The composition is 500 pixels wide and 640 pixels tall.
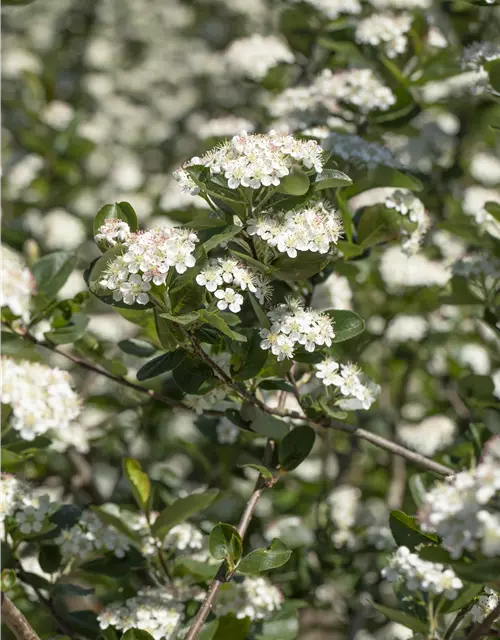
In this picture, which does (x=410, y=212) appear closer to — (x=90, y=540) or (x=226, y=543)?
(x=226, y=543)

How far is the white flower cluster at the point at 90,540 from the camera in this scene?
1410 millimetres

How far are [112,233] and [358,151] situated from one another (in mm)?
547

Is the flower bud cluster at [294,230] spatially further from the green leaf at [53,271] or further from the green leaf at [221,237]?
the green leaf at [53,271]

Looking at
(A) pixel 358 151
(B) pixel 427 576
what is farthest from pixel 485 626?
(A) pixel 358 151

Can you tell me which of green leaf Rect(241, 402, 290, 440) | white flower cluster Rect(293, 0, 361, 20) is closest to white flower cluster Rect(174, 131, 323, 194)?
green leaf Rect(241, 402, 290, 440)

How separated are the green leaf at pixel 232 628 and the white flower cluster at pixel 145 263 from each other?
520mm

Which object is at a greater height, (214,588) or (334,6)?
(334,6)

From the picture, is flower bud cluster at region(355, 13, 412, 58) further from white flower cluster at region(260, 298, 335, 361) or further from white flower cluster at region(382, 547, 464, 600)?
white flower cluster at region(382, 547, 464, 600)

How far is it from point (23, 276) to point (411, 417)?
139 cm

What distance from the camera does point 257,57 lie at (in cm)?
229

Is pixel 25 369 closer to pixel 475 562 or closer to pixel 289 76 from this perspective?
pixel 475 562

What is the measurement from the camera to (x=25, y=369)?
1298 mm

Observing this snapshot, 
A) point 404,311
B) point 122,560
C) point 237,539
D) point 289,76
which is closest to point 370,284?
point 404,311

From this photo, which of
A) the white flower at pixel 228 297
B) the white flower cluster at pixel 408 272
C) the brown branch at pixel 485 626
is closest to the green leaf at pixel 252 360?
the white flower at pixel 228 297
